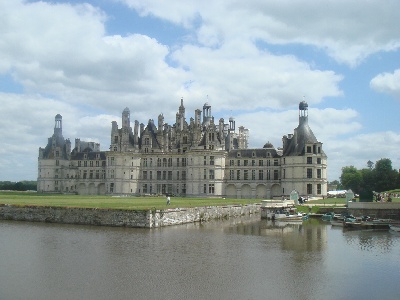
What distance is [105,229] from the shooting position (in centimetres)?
3428

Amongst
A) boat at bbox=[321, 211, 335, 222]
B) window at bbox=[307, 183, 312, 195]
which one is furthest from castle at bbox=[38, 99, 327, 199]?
boat at bbox=[321, 211, 335, 222]

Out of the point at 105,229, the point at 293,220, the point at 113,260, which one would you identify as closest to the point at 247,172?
the point at 293,220

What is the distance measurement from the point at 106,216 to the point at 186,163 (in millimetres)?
45286

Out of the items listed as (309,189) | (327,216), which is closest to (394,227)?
(327,216)

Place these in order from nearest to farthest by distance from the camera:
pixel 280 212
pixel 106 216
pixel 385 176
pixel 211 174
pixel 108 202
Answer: pixel 106 216 < pixel 280 212 < pixel 108 202 < pixel 211 174 < pixel 385 176

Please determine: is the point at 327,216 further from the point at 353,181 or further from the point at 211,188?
the point at 353,181

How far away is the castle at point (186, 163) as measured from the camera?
242 ft

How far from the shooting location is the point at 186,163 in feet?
269

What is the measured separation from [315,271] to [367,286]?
109 inches

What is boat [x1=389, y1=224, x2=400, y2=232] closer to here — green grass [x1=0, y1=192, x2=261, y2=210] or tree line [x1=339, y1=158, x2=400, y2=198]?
green grass [x1=0, y1=192, x2=261, y2=210]

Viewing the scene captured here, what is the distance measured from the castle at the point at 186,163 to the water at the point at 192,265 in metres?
40.0

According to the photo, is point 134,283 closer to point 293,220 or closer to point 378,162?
point 293,220

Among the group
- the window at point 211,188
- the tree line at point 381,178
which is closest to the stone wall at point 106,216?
the window at point 211,188

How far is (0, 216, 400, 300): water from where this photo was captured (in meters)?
16.9
